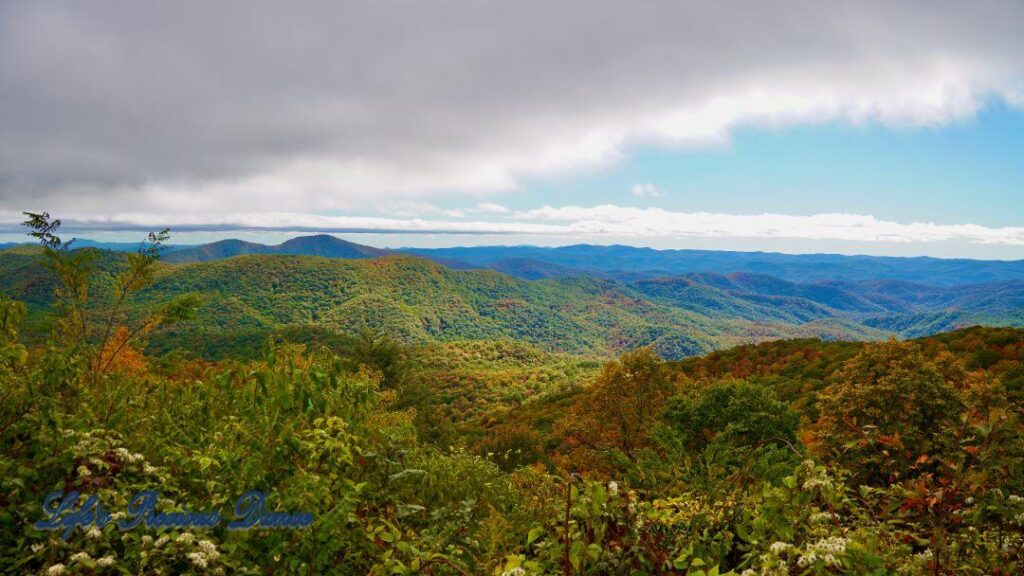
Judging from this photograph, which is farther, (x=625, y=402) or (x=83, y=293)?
(x=625, y=402)

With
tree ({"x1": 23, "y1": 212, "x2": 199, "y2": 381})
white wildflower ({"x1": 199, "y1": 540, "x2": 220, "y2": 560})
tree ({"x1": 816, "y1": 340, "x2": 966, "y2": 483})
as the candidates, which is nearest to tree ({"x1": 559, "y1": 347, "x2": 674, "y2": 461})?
tree ({"x1": 816, "y1": 340, "x2": 966, "y2": 483})

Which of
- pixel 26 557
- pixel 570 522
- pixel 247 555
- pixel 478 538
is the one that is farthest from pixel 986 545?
pixel 26 557

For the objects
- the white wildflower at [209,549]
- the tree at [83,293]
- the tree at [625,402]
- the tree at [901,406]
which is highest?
the tree at [83,293]

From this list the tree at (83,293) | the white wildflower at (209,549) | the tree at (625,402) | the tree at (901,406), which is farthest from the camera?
the tree at (625,402)

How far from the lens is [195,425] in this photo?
5.63 meters

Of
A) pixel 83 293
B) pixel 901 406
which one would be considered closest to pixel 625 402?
pixel 901 406

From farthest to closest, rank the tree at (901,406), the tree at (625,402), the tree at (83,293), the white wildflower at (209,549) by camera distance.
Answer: the tree at (625,402) < the tree at (901,406) < the tree at (83,293) < the white wildflower at (209,549)

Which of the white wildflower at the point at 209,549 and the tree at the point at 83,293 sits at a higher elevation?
the tree at the point at 83,293

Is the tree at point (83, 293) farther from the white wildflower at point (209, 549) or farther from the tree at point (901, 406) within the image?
the tree at point (901, 406)

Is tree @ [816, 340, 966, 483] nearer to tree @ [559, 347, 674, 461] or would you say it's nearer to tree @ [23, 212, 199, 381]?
tree @ [559, 347, 674, 461]

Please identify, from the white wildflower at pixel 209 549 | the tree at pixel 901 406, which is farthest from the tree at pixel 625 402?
the white wildflower at pixel 209 549

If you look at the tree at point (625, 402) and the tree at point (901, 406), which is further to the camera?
the tree at point (625, 402)

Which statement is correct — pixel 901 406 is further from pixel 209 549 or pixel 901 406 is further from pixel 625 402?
pixel 209 549

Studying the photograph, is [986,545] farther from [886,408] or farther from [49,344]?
[886,408]
